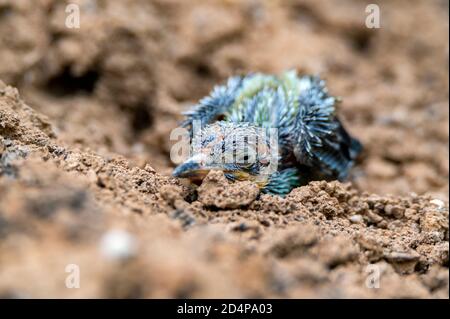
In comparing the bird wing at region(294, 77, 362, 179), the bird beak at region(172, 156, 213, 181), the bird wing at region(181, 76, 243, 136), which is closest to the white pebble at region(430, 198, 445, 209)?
the bird wing at region(294, 77, 362, 179)

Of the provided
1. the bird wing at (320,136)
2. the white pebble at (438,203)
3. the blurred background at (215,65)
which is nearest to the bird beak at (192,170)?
the bird wing at (320,136)

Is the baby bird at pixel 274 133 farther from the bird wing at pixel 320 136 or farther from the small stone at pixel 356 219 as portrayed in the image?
the small stone at pixel 356 219

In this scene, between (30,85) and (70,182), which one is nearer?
(70,182)

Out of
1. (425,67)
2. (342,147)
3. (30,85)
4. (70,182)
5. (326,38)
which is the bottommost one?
(70,182)

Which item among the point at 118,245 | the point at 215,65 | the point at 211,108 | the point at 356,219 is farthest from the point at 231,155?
the point at 215,65

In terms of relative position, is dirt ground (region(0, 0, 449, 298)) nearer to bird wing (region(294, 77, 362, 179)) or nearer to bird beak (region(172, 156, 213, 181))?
bird beak (region(172, 156, 213, 181))

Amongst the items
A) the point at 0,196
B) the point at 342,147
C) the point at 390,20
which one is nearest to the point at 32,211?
the point at 0,196

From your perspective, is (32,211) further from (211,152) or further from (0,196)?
(211,152)

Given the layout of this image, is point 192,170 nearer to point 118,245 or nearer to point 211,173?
point 211,173
